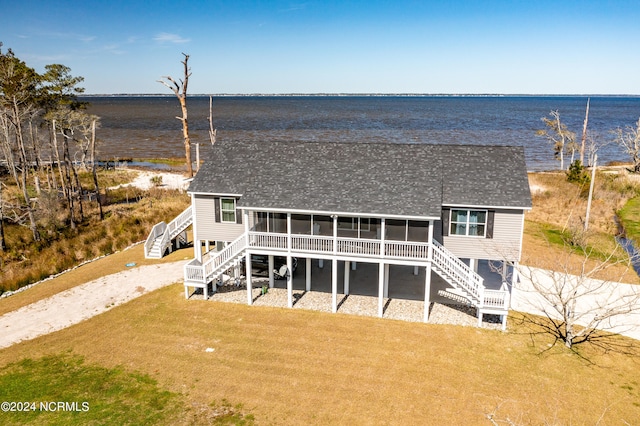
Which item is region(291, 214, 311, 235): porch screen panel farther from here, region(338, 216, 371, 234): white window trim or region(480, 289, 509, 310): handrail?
region(480, 289, 509, 310): handrail

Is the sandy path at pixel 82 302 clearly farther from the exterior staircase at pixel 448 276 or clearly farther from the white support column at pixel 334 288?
the white support column at pixel 334 288

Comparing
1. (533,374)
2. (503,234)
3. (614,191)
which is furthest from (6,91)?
(614,191)

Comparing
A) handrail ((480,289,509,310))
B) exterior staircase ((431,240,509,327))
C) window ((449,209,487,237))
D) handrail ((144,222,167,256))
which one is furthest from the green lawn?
handrail ((144,222,167,256))

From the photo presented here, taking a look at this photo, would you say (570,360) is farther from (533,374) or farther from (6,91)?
(6,91)

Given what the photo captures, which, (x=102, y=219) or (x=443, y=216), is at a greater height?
(x=443, y=216)

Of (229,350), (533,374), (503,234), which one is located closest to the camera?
(533,374)
